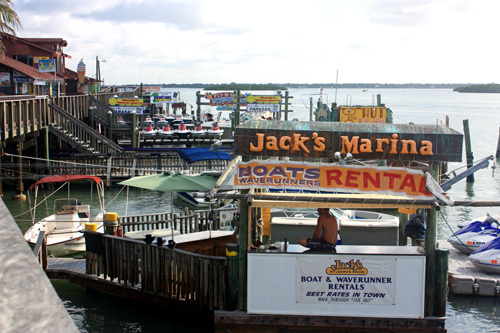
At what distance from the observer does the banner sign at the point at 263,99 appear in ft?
154

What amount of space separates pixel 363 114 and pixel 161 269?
80.9 ft

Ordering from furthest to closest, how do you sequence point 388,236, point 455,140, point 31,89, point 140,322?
point 31,89, point 388,236, point 140,322, point 455,140

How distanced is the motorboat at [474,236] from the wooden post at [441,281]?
640cm

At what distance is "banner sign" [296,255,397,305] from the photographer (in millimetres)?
10266

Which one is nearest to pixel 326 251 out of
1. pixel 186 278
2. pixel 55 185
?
pixel 186 278

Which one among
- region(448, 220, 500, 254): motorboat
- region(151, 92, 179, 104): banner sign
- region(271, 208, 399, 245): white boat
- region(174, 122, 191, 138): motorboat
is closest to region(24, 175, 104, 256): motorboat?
region(271, 208, 399, 245): white boat

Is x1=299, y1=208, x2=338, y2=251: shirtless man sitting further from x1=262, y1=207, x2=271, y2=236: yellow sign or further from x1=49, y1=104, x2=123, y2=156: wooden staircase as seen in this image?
x1=49, y1=104, x2=123, y2=156: wooden staircase

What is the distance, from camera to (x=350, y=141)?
33.4 ft

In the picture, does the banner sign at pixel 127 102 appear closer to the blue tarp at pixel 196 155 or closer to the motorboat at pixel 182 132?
the motorboat at pixel 182 132

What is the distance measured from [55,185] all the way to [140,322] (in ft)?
67.9

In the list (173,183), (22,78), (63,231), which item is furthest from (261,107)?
(173,183)

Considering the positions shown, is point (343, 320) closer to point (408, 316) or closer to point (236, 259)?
point (408, 316)

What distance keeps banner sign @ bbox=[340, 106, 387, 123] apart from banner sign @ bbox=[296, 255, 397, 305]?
24517mm

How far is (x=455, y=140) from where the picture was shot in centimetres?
998
